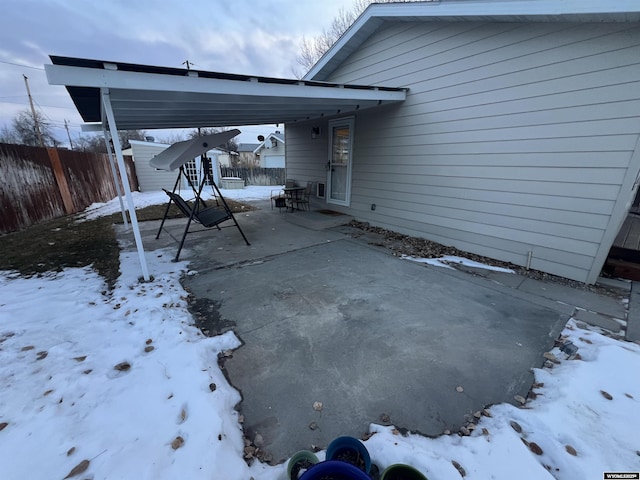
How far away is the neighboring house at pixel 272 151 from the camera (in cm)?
2476

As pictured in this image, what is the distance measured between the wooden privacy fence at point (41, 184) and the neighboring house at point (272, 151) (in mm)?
17348

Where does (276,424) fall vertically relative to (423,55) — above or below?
below

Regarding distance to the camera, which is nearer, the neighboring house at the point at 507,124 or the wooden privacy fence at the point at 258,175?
the neighboring house at the point at 507,124

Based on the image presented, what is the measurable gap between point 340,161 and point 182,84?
4447 millimetres

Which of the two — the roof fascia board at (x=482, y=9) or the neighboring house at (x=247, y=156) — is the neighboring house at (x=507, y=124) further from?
the neighboring house at (x=247, y=156)

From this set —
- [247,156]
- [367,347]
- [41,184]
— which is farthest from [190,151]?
[247,156]

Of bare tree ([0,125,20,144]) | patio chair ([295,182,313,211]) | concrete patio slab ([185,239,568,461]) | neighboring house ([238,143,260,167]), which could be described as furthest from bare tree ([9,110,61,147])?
concrete patio slab ([185,239,568,461])

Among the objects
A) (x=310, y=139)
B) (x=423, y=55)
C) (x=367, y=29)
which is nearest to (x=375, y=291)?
(x=423, y=55)

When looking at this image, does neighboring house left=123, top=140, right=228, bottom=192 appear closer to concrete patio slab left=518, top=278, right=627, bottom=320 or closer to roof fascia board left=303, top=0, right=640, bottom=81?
roof fascia board left=303, top=0, right=640, bottom=81

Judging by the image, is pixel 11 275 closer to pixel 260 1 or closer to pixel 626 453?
pixel 626 453

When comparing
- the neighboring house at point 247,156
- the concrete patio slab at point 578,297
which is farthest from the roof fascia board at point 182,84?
the neighboring house at point 247,156

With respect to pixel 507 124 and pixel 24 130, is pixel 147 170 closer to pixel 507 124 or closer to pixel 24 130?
pixel 507 124

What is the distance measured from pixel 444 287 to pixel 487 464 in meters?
2.17

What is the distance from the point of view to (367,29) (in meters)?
5.19
